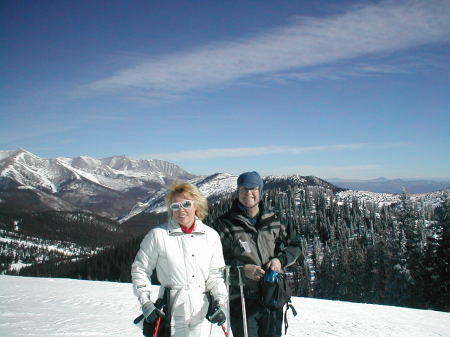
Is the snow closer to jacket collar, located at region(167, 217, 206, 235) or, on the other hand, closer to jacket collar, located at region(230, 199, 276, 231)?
jacket collar, located at region(230, 199, 276, 231)

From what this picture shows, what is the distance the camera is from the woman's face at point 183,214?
4371 mm

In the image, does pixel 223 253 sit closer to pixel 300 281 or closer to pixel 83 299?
pixel 83 299

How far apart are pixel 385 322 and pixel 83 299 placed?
440 inches

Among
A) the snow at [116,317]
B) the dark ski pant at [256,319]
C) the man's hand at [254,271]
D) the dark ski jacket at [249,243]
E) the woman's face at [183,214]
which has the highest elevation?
the woman's face at [183,214]

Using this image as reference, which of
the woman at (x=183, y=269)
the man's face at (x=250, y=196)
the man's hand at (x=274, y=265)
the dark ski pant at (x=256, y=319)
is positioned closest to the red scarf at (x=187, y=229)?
the woman at (x=183, y=269)

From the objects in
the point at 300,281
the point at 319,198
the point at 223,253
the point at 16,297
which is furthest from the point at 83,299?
the point at 319,198

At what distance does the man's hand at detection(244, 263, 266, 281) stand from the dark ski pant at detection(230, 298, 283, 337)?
16.4 inches

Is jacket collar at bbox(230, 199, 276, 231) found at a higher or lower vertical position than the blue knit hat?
lower

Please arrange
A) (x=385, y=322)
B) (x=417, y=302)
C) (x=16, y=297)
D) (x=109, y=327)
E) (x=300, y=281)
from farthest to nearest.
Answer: (x=300, y=281)
(x=417, y=302)
(x=16, y=297)
(x=385, y=322)
(x=109, y=327)

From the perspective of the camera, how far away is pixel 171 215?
453 cm

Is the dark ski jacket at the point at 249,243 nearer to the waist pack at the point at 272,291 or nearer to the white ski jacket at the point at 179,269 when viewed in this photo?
the waist pack at the point at 272,291

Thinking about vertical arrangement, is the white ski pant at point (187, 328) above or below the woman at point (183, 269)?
below

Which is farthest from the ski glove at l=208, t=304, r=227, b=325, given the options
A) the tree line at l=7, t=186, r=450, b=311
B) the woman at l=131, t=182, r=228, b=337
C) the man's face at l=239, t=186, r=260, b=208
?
the man's face at l=239, t=186, r=260, b=208

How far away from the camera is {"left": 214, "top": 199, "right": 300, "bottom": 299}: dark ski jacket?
4922 mm
